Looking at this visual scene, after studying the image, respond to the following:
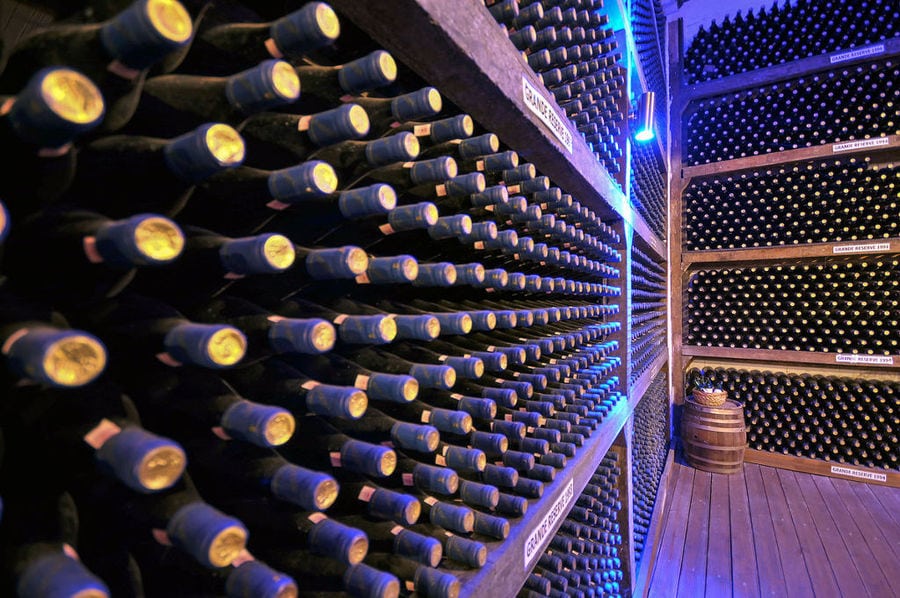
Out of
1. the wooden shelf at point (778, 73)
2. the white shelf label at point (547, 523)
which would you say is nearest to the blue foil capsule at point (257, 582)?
the white shelf label at point (547, 523)

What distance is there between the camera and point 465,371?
1.99ft

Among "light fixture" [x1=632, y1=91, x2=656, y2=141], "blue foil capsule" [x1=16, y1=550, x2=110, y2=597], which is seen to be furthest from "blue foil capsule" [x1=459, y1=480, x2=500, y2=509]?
"light fixture" [x1=632, y1=91, x2=656, y2=141]

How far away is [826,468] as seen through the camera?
3.02 meters

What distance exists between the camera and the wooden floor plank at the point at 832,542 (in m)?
1.91

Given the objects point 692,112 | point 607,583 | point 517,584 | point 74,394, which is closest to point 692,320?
point 692,112

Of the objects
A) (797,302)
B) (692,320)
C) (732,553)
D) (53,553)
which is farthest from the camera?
(692,320)

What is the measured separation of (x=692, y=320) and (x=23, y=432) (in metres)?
3.89

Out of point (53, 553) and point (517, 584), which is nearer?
point (53, 553)

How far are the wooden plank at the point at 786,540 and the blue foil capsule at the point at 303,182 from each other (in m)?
2.55

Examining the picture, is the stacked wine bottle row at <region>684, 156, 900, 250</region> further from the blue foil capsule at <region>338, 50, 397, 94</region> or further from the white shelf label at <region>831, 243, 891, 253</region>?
the blue foil capsule at <region>338, 50, 397, 94</region>

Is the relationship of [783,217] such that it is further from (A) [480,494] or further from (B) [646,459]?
(A) [480,494]

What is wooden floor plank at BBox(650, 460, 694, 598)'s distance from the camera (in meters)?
1.95

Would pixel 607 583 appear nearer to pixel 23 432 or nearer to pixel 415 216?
pixel 415 216

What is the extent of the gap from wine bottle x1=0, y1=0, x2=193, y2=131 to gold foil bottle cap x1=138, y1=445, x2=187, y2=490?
0.21 meters
